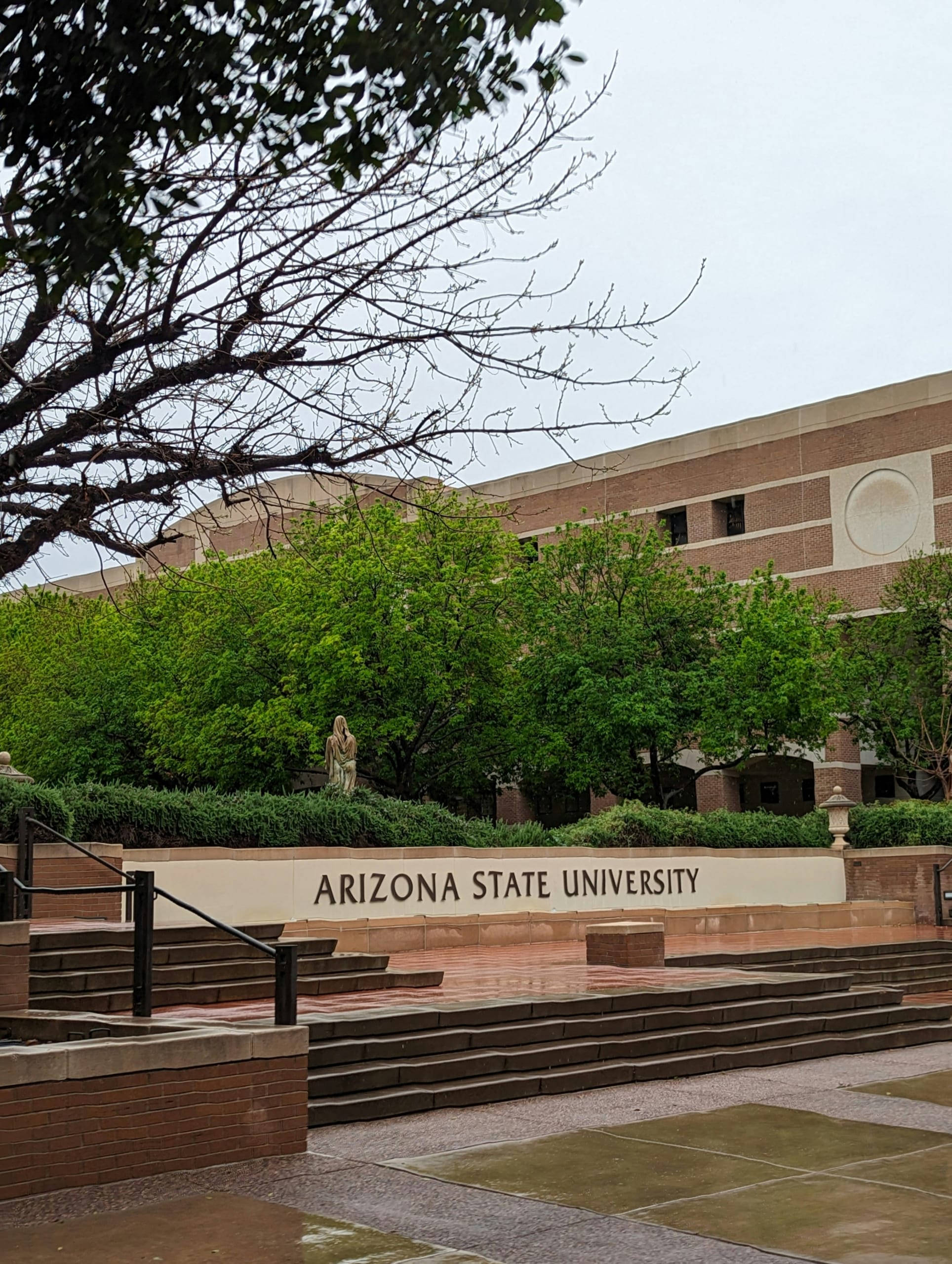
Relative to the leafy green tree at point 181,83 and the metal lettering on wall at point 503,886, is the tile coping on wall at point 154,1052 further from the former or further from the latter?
the metal lettering on wall at point 503,886

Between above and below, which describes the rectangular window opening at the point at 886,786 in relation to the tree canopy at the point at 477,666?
below

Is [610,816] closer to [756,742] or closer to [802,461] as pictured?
[756,742]

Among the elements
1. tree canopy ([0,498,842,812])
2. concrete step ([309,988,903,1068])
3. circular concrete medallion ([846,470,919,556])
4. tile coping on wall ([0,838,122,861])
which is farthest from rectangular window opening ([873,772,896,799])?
tile coping on wall ([0,838,122,861])

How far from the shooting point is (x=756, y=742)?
32.4 m

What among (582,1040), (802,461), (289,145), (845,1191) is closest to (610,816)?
(582,1040)

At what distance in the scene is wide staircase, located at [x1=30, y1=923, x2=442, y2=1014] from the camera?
1159 centimetres

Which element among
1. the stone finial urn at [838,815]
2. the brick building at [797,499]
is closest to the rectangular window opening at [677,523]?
the brick building at [797,499]

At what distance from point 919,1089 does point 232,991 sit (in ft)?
19.6

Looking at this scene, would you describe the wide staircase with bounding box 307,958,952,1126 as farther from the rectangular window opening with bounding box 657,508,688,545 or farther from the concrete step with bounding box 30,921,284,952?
the rectangular window opening with bounding box 657,508,688,545

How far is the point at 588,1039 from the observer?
37.7 ft

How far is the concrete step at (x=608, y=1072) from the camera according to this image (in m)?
9.35

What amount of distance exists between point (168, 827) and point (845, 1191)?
12698 mm

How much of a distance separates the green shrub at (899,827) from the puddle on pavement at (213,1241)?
2431 cm

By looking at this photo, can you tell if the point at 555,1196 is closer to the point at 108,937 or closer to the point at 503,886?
the point at 108,937
